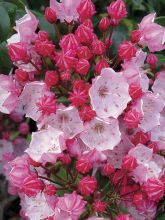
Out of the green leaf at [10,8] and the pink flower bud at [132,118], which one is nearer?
the pink flower bud at [132,118]

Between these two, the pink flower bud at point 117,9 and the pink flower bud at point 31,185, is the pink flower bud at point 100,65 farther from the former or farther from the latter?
the pink flower bud at point 31,185

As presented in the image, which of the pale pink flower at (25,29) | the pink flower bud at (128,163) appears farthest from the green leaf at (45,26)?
the pink flower bud at (128,163)

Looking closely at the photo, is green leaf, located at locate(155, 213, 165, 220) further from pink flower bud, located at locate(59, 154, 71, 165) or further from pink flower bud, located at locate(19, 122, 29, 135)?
pink flower bud, located at locate(19, 122, 29, 135)

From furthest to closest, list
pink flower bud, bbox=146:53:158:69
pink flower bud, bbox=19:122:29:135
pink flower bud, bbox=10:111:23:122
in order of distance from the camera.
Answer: pink flower bud, bbox=19:122:29:135
pink flower bud, bbox=10:111:23:122
pink flower bud, bbox=146:53:158:69

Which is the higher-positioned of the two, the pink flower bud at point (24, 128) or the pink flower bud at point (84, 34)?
the pink flower bud at point (84, 34)

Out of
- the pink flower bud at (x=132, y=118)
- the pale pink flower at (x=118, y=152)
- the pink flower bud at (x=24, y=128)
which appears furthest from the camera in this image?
the pink flower bud at (x=24, y=128)

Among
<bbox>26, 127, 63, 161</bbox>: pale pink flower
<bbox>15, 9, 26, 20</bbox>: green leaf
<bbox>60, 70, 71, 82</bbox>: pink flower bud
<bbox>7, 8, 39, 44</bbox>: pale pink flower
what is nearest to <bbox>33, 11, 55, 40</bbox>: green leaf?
<bbox>15, 9, 26, 20</bbox>: green leaf

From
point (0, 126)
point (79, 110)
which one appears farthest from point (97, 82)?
point (0, 126)

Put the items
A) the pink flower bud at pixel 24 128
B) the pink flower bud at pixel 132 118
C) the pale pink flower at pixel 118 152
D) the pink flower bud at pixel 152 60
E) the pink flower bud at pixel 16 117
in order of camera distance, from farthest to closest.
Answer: the pink flower bud at pixel 24 128 → the pink flower bud at pixel 16 117 → the pink flower bud at pixel 152 60 → the pale pink flower at pixel 118 152 → the pink flower bud at pixel 132 118
